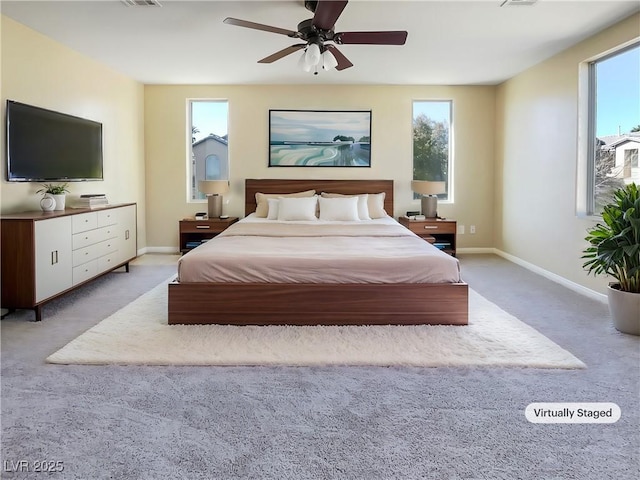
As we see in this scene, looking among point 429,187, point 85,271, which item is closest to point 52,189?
point 85,271

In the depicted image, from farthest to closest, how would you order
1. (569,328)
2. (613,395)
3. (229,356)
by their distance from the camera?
1. (569,328)
2. (229,356)
3. (613,395)

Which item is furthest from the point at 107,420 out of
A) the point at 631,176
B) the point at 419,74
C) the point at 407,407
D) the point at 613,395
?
the point at 419,74

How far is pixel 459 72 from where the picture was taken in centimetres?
602

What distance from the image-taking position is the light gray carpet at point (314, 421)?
6.14 ft

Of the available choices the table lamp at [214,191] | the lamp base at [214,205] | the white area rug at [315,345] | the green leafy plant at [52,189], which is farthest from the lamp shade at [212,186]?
the white area rug at [315,345]

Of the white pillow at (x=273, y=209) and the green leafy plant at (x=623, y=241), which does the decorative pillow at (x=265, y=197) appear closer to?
Result: the white pillow at (x=273, y=209)

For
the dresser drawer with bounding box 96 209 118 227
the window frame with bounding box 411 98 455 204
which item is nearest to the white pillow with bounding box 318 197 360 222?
the window frame with bounding box 411 98 455 204

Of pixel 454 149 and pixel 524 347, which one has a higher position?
pixel 454 149

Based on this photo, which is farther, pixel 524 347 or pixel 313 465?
pixel 524 347

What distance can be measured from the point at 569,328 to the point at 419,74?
12.2ft

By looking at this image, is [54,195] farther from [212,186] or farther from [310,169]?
[310,169]

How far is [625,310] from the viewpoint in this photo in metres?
3.47

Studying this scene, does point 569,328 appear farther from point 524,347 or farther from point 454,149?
point 454,149

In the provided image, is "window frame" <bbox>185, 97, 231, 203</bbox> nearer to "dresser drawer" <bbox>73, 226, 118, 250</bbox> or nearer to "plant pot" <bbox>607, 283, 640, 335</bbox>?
"dresser drawer" <bbox>73, 226, 118, 250</bbox>
